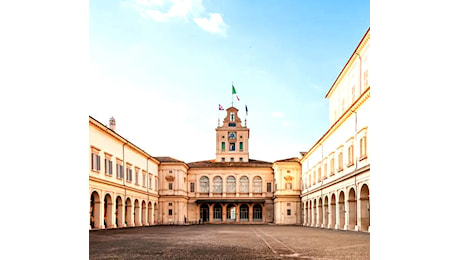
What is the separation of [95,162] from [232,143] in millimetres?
41090

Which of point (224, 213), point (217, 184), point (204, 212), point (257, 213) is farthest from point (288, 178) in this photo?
point (204, 212)

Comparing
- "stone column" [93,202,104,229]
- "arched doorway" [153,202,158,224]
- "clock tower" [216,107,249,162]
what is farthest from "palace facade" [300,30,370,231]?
"clock tower" [216,107,249,162]

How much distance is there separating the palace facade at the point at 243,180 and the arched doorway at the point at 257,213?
0.44 ft

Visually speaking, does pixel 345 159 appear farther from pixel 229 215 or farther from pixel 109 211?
pixel 229 215

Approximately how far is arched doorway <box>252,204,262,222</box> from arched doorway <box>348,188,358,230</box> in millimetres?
33162

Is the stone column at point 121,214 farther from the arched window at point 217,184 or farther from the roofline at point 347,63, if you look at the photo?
the arched window at point 217,184

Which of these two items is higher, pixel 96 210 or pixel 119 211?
pixel 96 210

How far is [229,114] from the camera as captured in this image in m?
72.1

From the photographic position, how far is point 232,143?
71688 millimetres

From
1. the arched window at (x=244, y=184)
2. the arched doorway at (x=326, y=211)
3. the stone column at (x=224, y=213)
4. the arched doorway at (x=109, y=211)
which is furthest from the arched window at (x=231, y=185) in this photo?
the arched doorway at (x=109, y=211)
